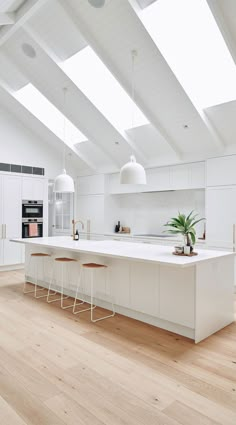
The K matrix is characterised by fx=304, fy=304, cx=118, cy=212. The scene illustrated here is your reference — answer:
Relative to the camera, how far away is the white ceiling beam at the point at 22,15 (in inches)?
137

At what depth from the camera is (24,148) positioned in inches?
269

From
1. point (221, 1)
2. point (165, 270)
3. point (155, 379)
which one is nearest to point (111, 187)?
point (165, 270)

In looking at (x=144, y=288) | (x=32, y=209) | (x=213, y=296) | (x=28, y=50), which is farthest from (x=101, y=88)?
(x=213, y=296)

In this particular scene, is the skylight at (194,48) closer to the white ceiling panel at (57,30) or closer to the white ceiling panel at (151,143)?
the white ceiling panel at (57,30)

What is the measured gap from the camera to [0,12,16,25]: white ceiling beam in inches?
144

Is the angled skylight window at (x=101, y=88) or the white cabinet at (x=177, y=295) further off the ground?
the angled skylight window at (x=101, y=88)

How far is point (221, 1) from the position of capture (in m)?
2.97

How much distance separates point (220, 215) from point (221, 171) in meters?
0.72

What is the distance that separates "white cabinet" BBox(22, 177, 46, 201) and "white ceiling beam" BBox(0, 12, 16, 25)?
3482mm

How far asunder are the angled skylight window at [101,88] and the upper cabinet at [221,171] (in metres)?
1.43

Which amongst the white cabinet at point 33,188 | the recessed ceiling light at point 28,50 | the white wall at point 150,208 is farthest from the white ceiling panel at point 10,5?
the white wall at point 150,208

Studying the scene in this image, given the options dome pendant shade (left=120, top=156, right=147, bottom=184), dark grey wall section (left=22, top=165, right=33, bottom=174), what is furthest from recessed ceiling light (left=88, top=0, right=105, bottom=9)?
dark grey wall section (left=22, top=165, right=33, bottom=174)

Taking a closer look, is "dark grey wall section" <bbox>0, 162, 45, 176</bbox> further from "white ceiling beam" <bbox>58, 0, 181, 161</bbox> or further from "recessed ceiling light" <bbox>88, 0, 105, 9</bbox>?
"recessed ceiling light" <bbox>88, 0, 105, 9</bbox>

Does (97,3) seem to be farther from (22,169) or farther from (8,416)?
(22,169)
